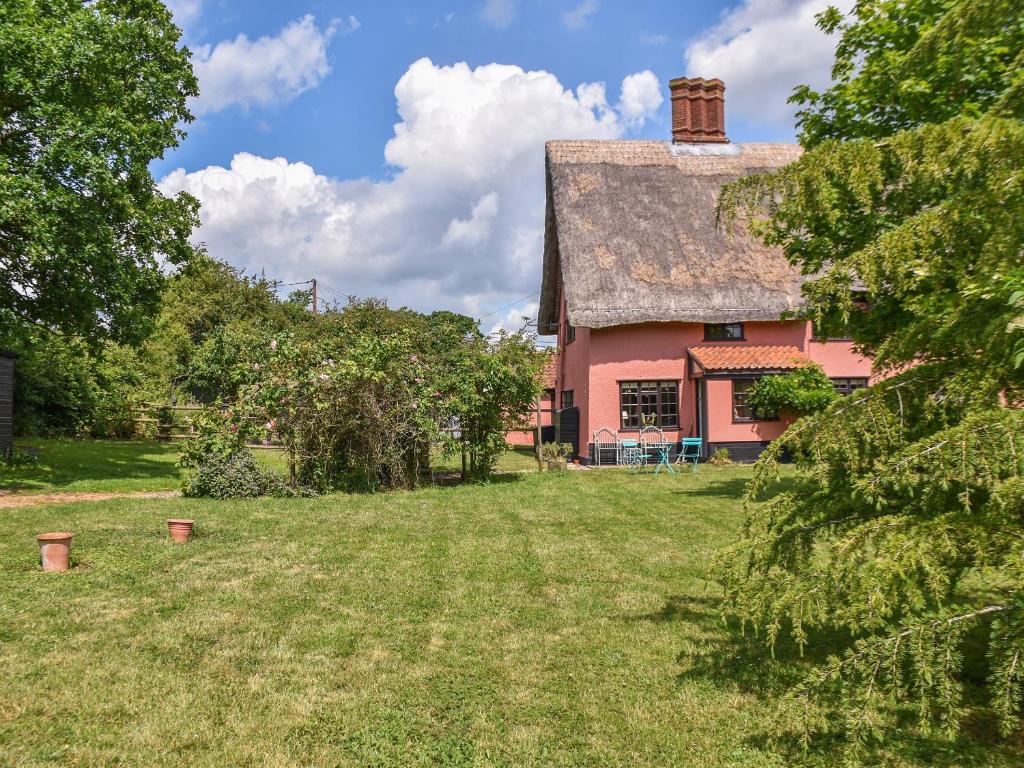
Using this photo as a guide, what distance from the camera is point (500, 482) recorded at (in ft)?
46.5

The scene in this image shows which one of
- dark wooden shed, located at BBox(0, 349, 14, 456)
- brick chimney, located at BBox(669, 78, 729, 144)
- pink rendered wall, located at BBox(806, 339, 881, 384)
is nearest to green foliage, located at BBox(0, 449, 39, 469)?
dark wooden shed, located at BBox(0, 349, 14, 456)

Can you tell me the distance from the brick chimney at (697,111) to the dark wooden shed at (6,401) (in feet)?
69.6

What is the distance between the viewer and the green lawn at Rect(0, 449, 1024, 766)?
329 cm

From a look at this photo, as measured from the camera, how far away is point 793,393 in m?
18.2

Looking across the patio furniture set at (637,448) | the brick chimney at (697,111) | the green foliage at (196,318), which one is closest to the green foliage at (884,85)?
the patio furniture set at (637,448)

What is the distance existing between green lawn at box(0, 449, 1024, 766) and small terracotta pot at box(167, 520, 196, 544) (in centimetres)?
15

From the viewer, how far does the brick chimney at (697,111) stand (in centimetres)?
2377

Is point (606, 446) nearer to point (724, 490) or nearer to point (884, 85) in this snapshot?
point (724, 490)

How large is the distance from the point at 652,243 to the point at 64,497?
15938 millimetres

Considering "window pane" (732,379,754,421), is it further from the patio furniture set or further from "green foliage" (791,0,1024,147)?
"green foliage" (791,0,1024,147)

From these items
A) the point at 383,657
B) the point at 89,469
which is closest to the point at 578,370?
the point at 89,469

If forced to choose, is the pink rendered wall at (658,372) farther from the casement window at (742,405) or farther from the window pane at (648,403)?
the window pane at (648,403)

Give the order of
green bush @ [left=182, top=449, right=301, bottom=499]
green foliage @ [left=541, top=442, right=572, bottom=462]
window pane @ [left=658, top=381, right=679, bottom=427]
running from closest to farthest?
green bush @ [left=182, top=449, right=301, bottom=499] → green foliage @ [left=541, top=442, right=572, bottom=462] → window pane @ [left=658, top=381, right=679, bottom=427]

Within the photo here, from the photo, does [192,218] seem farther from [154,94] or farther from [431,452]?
[431,452]
